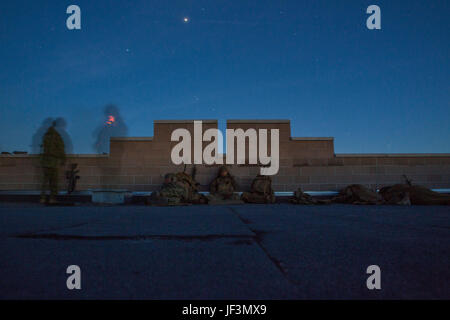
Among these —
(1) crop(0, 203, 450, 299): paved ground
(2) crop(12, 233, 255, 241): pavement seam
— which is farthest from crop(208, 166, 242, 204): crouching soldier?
(1) crop(0, 203, 450, 299): paved ground

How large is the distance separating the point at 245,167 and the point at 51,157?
4.27 metres

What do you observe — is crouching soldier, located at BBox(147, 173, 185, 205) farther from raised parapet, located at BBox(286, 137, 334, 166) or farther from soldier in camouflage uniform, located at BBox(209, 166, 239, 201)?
raised parapet, located at BBox(286, 137, 334, 166)

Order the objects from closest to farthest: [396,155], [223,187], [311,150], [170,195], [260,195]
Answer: [170,195] → [260,195] → [223,187] → [396,155] → [311,150]

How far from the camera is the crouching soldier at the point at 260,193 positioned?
5.03 m

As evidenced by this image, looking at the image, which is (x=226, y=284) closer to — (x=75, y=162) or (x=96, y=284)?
(x=96, y=284)

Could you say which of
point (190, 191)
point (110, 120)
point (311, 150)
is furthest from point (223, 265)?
point (110, 120)

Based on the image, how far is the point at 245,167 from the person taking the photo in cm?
589

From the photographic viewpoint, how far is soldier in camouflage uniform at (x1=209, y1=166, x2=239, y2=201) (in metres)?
5.12

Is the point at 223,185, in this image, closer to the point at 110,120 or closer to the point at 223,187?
the point at 223,187

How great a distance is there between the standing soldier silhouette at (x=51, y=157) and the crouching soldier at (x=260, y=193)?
13.2 feet

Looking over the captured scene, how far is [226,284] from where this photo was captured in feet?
2.13

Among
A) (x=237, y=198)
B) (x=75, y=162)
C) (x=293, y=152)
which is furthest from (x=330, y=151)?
(x=75, y=162)

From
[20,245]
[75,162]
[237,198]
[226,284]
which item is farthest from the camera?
[75,162]
